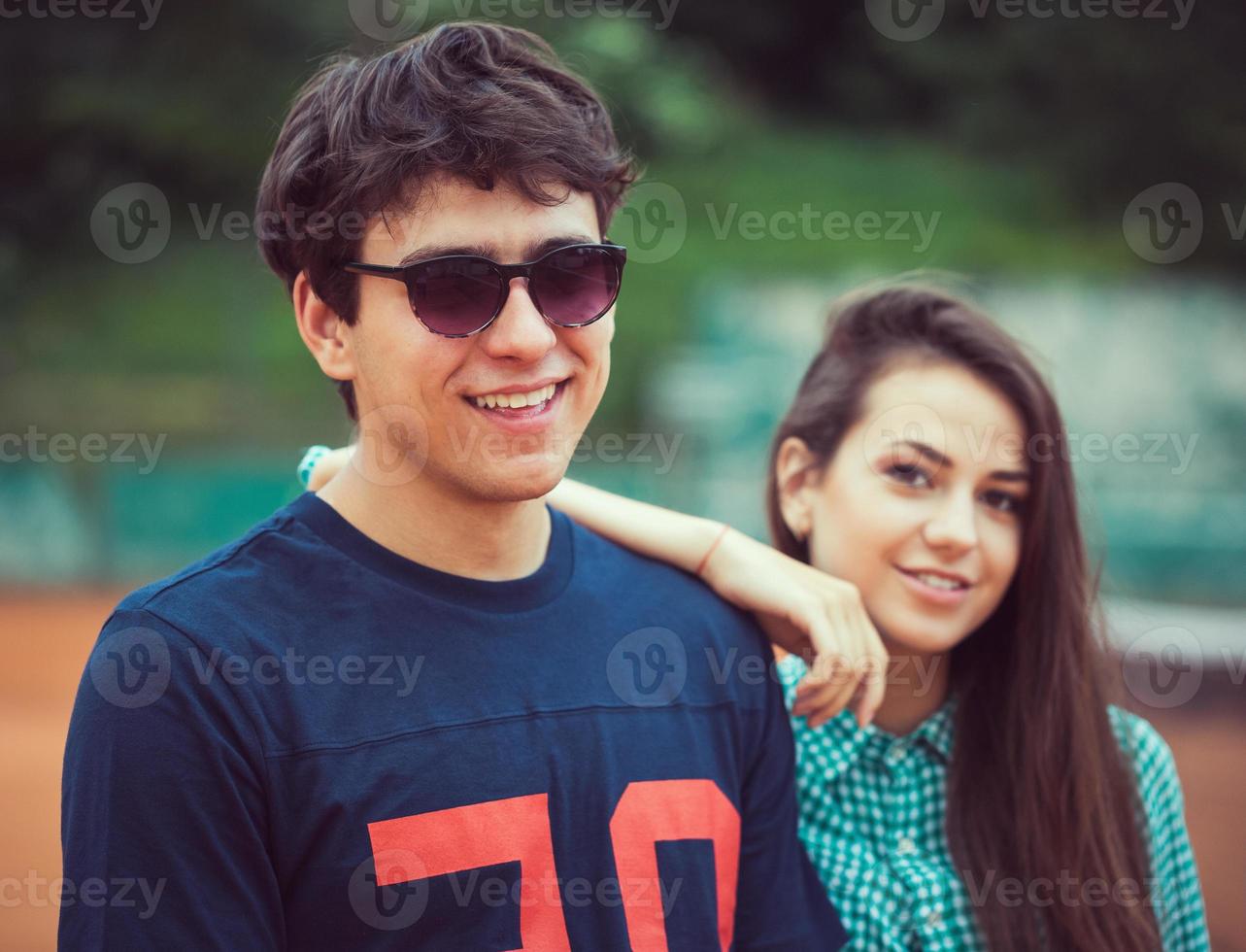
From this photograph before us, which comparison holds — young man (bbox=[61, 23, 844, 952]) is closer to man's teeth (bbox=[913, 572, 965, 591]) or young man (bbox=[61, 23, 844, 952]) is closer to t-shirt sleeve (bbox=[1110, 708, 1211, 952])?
man's teeth (bbox=[913, 572, 965, 591])

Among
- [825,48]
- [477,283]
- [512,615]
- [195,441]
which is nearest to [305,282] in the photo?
[477,283]

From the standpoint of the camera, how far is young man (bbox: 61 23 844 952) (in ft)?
5.50

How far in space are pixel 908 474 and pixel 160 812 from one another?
1.59 meters

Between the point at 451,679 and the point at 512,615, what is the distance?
165 millimetres

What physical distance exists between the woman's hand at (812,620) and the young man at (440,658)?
0.37 feet

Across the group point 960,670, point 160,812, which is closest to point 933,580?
point 960,670

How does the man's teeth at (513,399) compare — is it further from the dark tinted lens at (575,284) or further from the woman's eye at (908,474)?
the woman's eye at (908,474)

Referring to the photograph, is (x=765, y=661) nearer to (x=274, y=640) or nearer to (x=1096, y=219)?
(x=274, y=640)

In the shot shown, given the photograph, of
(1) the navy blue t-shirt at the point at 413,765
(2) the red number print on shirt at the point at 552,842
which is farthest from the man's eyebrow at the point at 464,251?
(2) the red number print on shirt at the point at 552,842

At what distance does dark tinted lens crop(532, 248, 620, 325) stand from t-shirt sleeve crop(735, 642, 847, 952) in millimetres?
771

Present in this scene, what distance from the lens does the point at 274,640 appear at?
180 cm

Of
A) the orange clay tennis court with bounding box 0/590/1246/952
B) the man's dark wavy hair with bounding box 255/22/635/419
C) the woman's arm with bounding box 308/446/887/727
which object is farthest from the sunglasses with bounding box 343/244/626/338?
the orange clay tennis court with bounding box 0/590/1246/952

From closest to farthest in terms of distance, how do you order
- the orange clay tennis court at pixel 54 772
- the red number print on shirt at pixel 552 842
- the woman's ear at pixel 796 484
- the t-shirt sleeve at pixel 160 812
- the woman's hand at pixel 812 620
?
the t-shirt sleeve at pixel 160 812, the red number print on shirt at pixel 552 842, the woman's hand at pixel 812 620, the woman's ear at pixel 796 484, the orange clay tennis court at pixel 54 772

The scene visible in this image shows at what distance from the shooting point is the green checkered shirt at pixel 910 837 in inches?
94.1
